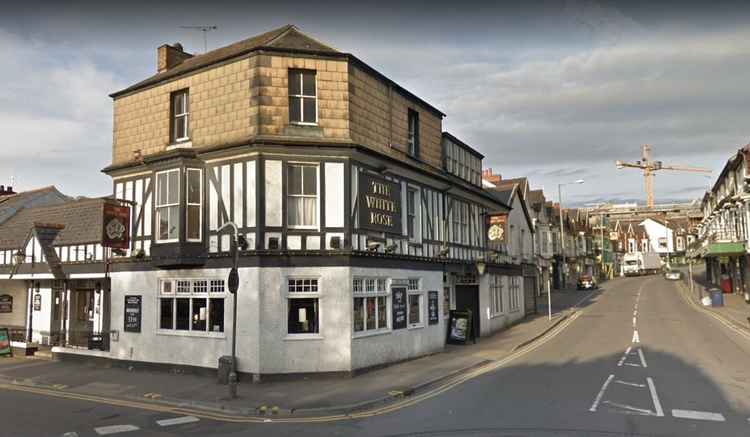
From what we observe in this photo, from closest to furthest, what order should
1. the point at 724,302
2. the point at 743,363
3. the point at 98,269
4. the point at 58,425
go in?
the point at 58,425 → the point at 743,363 → the point at 98,269 → the point at 724,302

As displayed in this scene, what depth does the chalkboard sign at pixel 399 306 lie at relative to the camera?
19828 millimetres

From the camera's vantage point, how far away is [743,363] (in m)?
18.4

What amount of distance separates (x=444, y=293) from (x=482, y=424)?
45.4 ft

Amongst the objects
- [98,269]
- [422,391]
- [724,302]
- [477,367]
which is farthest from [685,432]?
[724,302]

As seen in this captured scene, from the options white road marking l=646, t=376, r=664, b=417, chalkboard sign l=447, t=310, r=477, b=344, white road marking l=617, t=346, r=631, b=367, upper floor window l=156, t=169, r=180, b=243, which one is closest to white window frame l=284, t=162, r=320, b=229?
upper floor window l=156, t=169, r=180, b=243

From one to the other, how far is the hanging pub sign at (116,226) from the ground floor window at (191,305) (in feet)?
7.37

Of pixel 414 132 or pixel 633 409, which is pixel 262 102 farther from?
pixel 633 409

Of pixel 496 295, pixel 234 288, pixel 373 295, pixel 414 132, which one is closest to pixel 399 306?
pixel 373 295

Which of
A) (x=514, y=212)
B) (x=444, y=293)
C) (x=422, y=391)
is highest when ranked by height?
(x=514, y=212)

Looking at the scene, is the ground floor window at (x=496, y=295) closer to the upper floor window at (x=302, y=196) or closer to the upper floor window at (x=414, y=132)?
the upper floor window at (x=414, y=132)

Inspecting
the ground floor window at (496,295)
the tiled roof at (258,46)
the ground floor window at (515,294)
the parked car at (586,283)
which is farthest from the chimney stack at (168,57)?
the parked car at (586,283)

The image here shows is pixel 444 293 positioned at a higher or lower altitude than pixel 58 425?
higher

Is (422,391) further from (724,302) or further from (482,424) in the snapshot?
(724,302)

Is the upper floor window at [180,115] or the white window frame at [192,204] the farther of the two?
the upper floor window at [180,115]
